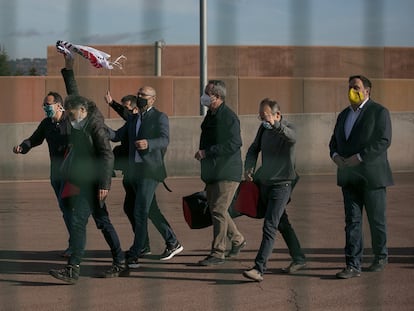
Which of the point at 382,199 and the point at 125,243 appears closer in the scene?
the point at 382,199

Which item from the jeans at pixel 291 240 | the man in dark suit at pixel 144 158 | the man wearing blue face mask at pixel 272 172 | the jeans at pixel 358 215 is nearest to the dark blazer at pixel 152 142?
the man in dark suit at pixel 144 158

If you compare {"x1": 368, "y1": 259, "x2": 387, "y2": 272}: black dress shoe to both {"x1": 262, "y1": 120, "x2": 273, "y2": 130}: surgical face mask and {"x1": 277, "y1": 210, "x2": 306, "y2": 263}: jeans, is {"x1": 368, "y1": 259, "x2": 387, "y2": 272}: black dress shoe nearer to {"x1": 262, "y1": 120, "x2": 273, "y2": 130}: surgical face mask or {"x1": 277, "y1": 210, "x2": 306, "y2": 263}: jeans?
{"x1": 277, "y1": 210, "x2": 306, "y2": 263}: jeans

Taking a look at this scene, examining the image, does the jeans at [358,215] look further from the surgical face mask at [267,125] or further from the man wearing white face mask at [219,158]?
the man wearing white face mask at [219,158]

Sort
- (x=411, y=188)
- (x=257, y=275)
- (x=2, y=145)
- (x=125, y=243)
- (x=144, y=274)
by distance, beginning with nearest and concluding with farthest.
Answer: (x=257, y=275) → (x=144, y=274) → (x=125, y=243) → (x=411, y=188) → (x=2, y=145)

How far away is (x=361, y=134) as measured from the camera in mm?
6598

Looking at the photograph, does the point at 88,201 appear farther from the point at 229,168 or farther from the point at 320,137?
the point at 320,137

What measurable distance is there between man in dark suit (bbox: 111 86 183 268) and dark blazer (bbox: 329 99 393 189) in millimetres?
1301

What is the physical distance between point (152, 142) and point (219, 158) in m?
0.48

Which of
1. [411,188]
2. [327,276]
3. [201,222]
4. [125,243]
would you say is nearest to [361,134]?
[327,276]

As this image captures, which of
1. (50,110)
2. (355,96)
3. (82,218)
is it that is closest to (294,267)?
(355,96)

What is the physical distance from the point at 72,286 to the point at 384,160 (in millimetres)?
2224

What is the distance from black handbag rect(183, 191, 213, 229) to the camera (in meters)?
7.46

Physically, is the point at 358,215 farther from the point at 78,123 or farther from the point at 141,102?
the point at 78,123

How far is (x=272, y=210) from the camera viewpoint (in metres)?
6.66
